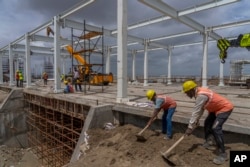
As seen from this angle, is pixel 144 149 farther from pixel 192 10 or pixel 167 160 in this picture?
pixel 192 10

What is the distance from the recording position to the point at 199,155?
17.5 ft

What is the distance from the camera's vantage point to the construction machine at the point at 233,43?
13234 millimetres

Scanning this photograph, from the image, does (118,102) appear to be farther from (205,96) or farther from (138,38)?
(138,38)

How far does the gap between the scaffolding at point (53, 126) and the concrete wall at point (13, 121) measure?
397mm

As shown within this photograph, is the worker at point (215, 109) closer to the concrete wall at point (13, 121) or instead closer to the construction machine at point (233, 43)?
the construction machine at point (233, 43)

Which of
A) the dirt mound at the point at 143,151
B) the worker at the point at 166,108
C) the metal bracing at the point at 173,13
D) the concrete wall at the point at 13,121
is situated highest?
the metal bracing at the point at 173,13

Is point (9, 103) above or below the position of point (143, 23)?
below

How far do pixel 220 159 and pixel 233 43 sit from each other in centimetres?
1154

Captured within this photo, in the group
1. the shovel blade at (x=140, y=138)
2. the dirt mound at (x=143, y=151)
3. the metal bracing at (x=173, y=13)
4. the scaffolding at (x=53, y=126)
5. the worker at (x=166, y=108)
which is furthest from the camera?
the metal bracing at (x=173, y=13)

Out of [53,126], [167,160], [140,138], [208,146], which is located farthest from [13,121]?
[208,146]

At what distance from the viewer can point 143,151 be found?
5918 millimetres

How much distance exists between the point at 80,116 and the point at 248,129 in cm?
695

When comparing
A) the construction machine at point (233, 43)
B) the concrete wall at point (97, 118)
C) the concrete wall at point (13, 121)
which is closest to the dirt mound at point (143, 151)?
the concrete wall at point (97, 118)

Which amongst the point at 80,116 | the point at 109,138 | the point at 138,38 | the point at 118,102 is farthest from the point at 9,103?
the point at 138,38
